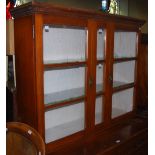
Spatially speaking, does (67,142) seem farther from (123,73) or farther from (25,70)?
(123,73)

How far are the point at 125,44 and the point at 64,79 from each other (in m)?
0.91

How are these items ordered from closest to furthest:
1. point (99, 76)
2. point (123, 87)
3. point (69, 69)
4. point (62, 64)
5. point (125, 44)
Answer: point (62, 64)
point (69, 69)
point (99, 76)
point (123, 87)
point (125, 44)

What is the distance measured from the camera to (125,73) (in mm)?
2457

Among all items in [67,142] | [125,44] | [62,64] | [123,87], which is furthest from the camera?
[125,44]

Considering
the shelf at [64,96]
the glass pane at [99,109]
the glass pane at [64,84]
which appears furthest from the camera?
the glass pane at [99,109]

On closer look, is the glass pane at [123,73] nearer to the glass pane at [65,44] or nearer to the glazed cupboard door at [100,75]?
the glazed cupboard door at [100,75]

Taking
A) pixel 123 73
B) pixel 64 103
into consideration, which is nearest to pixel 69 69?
pixel 64 103

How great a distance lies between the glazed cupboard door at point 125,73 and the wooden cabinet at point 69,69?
1 cm

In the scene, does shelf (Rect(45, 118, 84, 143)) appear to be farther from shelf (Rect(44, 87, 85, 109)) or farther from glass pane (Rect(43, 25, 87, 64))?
glass pane (Rect(43, 25, 87, 64))

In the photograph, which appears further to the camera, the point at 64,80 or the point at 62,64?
the point at 64,80

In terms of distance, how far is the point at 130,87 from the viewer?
95.4 inches

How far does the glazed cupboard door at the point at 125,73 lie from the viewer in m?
2.29

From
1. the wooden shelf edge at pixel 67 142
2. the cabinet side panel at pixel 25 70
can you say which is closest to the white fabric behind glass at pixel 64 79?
the cabinet side panel at pixel 25 70

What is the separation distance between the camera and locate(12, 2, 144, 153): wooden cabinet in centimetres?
150
